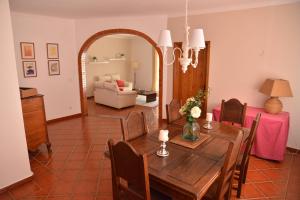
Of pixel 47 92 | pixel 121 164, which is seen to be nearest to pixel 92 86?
pixel 47 92

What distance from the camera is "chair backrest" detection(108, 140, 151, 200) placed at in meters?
1.46

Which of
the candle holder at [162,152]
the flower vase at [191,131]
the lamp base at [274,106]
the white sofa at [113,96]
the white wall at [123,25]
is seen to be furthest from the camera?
the white sofa at [113,96]

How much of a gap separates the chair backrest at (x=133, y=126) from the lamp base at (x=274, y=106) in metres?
2.24

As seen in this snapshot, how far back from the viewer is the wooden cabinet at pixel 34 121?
3232 mm

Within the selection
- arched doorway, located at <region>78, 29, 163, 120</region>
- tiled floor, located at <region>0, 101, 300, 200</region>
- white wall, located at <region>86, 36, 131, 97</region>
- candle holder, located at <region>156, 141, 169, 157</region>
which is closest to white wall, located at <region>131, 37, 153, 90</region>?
white wall, located at <region>86, 36, 131, 97</region>

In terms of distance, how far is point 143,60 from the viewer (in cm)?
942

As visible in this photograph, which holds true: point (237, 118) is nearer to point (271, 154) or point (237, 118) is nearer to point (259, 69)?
point (271, 154)

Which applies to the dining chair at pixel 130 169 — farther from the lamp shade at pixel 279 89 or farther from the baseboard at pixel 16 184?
the lamp shade at pixel 279 89

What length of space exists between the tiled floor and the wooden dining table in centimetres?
87

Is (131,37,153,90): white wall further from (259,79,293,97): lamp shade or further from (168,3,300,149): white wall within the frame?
(259,79,293,97): lamp shade

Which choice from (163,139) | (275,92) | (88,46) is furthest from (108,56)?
(163,139)

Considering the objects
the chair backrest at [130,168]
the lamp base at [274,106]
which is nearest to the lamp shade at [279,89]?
the lamp base at [274,106]

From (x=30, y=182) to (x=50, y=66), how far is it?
3019mm

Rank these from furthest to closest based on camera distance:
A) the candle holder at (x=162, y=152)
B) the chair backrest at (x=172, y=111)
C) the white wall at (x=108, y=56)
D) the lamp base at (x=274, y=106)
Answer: the white wall at (x=108, y=56)
the lamp base at (x=274, y=106)
the chair backrest at (x=172, y=111)
the candle holder at (x=162, y=152)
